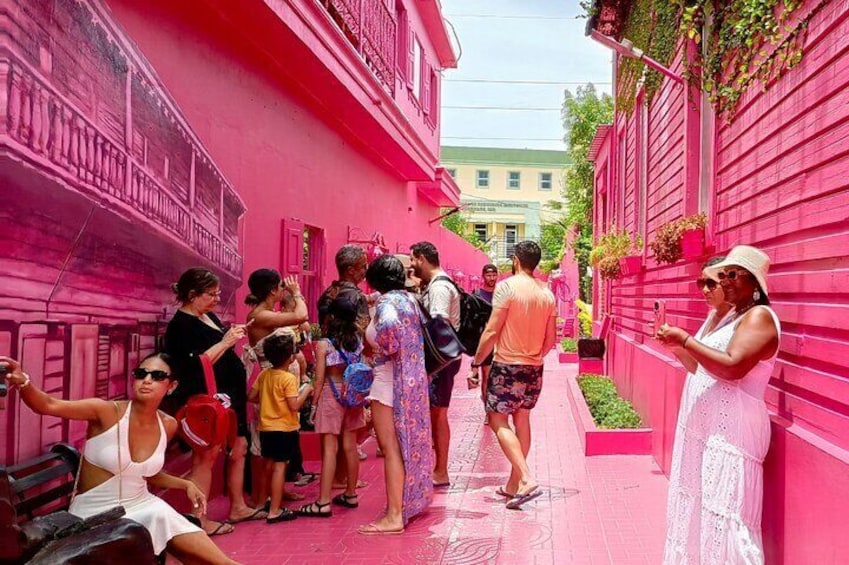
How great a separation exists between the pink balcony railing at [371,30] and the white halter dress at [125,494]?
6.20 metres

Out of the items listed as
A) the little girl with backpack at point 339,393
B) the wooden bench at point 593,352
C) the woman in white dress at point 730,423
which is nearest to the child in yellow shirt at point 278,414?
the little girl with backpack at point 339,393

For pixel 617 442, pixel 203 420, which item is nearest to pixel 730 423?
pixel 203 420

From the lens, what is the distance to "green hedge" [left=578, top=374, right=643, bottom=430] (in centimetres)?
747

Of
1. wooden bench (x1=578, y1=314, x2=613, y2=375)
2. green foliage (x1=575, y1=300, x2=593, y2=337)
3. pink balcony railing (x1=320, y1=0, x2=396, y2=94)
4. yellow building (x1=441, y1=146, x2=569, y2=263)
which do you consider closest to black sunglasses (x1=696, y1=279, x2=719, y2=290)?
pink balcony railing (x1=320, y1=0, x2=396, y2=94)

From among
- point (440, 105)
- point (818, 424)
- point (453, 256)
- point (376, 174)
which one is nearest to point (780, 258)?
point (818, 424)

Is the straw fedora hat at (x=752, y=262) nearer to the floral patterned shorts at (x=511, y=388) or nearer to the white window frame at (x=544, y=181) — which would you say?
the floral patterned shorts at (x=511, y=388)

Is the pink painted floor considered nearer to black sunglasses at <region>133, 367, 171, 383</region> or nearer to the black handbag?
the black handbag

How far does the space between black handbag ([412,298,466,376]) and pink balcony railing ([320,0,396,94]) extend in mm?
4616

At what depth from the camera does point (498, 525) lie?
16.4ft

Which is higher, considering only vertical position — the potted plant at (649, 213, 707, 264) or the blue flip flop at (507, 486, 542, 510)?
the potted plant at (649, 213, 707, 264)

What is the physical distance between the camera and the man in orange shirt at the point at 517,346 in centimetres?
544

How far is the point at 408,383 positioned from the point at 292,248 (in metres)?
3.08

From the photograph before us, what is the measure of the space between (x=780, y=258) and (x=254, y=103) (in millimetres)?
4687

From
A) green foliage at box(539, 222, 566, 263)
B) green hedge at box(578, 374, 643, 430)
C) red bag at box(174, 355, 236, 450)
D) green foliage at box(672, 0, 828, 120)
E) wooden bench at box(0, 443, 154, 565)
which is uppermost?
green foliage at box(539, 222, 566, 263)
